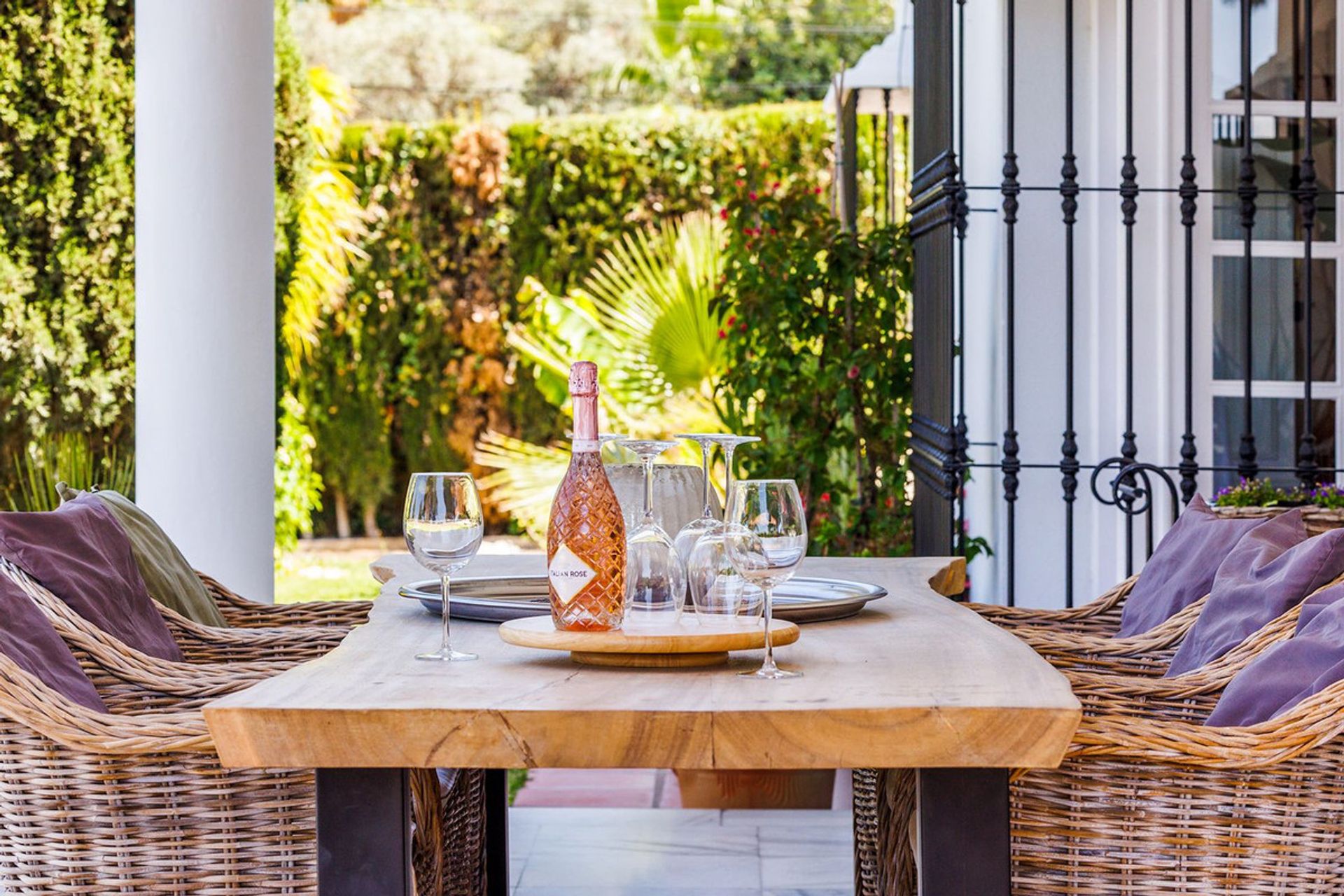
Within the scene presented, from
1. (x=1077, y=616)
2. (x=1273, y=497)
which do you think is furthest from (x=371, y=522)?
(x=1077, y=616)

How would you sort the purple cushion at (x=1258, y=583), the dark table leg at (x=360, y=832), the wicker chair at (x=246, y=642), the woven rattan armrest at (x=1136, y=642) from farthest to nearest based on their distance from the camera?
the wicker chair at (x=246, y=642) < the woven rattan armrest at (x=1136, y=642) < the purple cushion at (x=1258, y=583) < the dark table leg at (x=360, y=832)

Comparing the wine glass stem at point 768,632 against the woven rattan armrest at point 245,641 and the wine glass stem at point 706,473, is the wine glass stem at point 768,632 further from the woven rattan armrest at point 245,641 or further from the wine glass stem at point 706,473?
the woven rattan armrest at point 245,641

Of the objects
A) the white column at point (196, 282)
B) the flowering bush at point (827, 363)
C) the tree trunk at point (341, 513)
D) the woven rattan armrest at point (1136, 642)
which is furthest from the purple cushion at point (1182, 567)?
the tree trunk at point (341, 513)

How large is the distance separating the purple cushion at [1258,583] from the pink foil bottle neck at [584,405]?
2.75ft

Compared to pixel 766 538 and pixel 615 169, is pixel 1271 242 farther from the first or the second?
pixel 615 169

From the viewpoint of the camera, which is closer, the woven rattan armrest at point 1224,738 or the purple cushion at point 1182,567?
the woven rattan armrest at point 1224,738

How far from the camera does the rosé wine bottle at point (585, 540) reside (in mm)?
1585

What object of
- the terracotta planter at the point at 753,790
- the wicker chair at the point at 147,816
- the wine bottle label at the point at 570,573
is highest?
the wine bottle label at the point at 570,573

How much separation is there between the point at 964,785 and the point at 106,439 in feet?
17.1

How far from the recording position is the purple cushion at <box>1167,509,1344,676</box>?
1.76m

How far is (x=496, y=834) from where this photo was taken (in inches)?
96.9

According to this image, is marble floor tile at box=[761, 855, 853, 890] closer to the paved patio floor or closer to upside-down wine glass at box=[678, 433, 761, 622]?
the paved patio floor

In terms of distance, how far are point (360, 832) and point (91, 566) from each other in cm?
76

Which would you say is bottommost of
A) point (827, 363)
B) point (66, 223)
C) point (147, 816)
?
point (147, 816)
